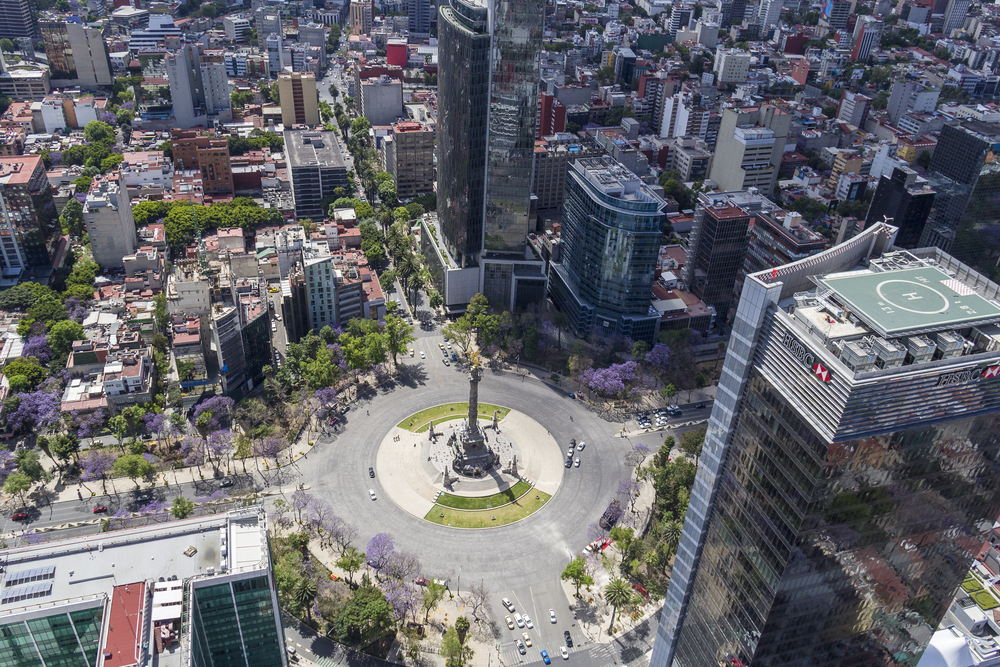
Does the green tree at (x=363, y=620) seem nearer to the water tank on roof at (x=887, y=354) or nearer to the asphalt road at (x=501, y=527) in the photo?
the asphalt road at (x=501, y=527)

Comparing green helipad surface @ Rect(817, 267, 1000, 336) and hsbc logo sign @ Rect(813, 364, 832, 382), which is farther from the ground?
green helipad surface @ Rect(817, 267, 1000, 336)

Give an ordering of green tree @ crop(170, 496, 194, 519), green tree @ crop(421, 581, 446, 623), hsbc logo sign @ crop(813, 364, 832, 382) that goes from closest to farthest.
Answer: hsbc logo sign @ crop(813, 364, 832, 382) < green tree @ crop(421, 581, 446, 623) < green tree @ crop(170, 496, 194, 519)

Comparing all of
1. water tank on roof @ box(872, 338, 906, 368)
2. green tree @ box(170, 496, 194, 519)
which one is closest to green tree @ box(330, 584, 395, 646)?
green tree @ box(170, 496, 194, 519)

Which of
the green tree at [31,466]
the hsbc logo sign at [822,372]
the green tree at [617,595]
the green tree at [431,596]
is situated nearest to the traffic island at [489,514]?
the green tree at [431,596]

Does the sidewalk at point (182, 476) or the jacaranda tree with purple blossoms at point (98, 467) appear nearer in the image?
the jacaranda tree with purple blossoms at point (98, 467)

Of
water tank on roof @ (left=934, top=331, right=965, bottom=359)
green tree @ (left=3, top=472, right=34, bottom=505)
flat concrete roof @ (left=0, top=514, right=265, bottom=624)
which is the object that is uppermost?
water tank on roof @ (left=934, top=331, right=965, bottom=359)

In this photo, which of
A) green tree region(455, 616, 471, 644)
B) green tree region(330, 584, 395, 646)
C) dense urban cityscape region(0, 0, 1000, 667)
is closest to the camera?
dense urban cityscape region(0, 0, 1000, 667)

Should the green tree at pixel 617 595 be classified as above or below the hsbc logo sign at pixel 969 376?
below

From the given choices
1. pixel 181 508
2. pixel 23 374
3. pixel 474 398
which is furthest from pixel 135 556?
pixel 23 374

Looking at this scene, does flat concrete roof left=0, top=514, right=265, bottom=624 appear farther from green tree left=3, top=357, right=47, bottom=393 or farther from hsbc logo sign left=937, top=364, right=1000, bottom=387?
green tree left=3, top=357, right=47, bottom=393
